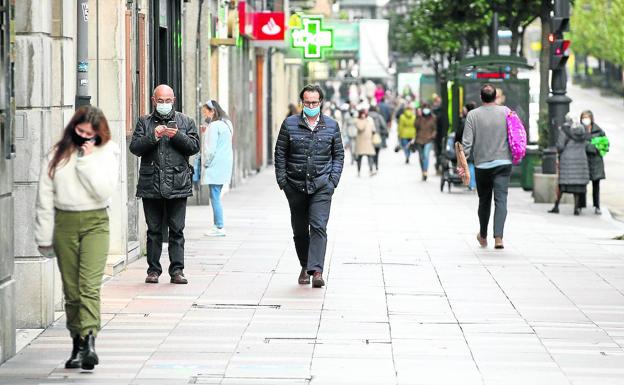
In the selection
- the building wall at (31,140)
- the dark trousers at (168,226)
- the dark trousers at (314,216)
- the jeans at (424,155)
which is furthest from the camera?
the jeans at (424,155)

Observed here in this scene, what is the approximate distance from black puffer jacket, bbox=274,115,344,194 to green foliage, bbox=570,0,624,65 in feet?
175

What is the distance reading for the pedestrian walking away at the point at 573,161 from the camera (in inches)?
912

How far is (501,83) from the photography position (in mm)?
30297

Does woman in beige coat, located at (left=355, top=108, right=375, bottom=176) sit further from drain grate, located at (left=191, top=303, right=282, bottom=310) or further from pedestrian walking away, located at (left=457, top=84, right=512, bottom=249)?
drain grate, located at (left=191, top=303, right=282, bottom=310)

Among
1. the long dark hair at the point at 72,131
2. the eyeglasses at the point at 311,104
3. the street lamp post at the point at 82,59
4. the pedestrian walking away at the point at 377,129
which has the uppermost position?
the street lamp post at the point at 82,59

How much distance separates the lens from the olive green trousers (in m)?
9.10

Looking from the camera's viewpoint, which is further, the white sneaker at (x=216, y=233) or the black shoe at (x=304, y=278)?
the white sneaker at (x=216, y=233)

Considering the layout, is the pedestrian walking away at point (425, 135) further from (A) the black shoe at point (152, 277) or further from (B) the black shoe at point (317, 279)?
(B) the black shoe at point (317, 279)

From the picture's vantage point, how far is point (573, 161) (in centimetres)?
2333

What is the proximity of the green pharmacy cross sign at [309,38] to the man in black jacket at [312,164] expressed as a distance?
34.3 meters

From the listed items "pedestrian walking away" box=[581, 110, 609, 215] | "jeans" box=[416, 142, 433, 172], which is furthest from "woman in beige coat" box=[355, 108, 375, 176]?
"pedestrian walking away" box=[581, 110, 609, 215]

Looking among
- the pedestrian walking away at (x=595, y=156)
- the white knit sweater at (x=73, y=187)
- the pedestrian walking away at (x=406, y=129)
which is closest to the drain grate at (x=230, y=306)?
the white knit sweater at (x=73, y=187)

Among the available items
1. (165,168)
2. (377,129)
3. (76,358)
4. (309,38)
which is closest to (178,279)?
(165,168)

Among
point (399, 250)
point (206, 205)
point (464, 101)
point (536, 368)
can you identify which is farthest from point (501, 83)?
point (536, 368)
